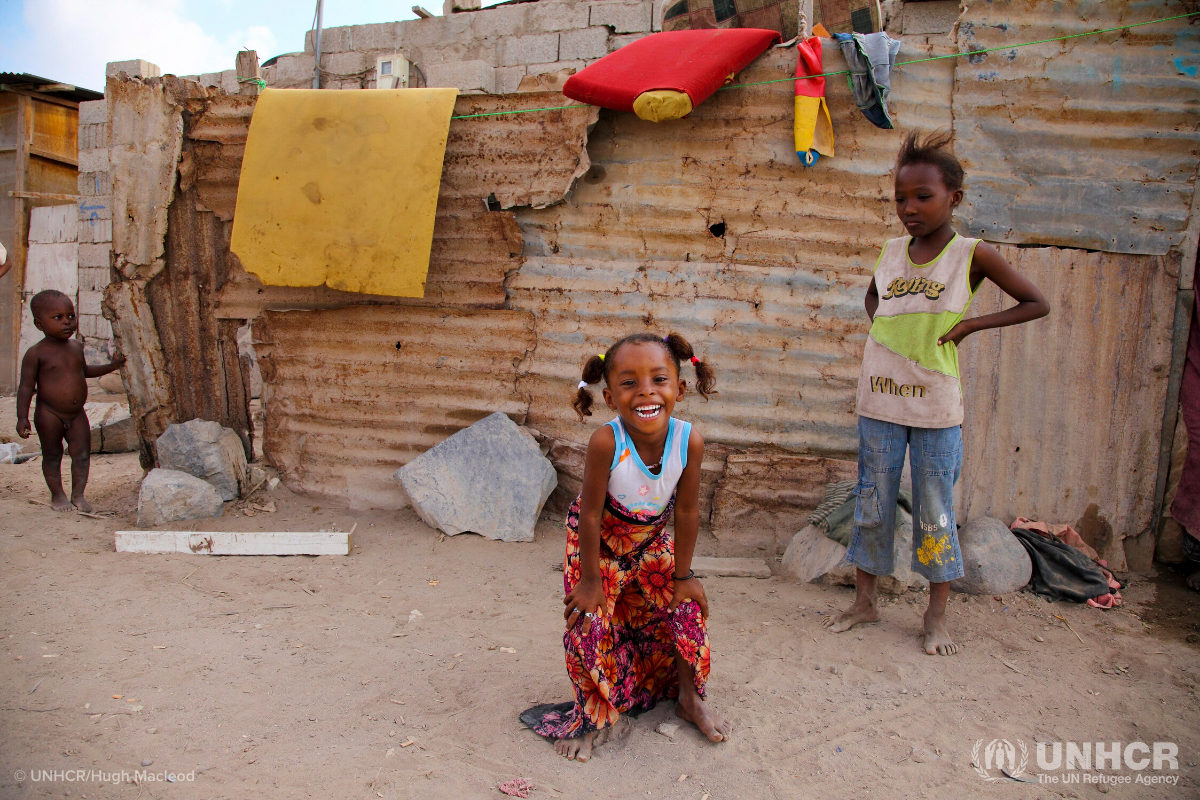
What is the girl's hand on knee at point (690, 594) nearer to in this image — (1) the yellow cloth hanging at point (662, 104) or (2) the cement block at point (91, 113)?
(1) the yellow cloth hanging at point (662, 104)

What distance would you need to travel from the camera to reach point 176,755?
209cm

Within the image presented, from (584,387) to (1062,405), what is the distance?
2.85m

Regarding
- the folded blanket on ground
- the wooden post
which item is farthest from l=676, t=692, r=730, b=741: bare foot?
the wooden post

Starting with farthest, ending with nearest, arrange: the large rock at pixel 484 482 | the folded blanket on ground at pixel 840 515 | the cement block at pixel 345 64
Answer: the cement block at pixel 345 64 → the large rock at pixel 484 482 → the folded blanket on ground at pixel 840 515

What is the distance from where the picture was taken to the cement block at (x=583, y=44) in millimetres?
6270

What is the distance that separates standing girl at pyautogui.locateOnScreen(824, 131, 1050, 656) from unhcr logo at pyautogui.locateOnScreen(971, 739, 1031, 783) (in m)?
0.61

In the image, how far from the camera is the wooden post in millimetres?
4457

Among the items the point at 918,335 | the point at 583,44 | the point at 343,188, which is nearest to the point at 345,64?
the point at 583,44

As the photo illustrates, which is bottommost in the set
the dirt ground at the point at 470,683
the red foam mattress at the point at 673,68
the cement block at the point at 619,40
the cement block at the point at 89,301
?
the dirt ground at the point at 470,683

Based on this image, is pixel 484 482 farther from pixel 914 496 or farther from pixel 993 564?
pixel 993 564

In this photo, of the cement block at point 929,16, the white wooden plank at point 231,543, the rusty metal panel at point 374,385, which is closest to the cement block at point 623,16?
the cement block at point 929,16

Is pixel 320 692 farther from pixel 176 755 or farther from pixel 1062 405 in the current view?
pixel 1062 405

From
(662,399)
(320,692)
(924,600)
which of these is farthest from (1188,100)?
(320,692)

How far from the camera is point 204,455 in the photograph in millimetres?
4434
